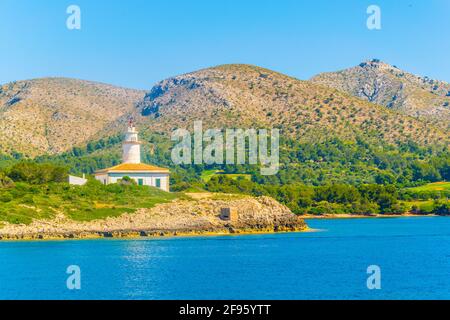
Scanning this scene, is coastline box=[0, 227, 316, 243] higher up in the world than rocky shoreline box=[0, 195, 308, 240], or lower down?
lower down

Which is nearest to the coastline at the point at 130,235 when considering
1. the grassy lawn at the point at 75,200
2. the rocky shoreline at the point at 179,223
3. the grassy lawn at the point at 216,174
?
the rocky shoreline at the point at 179,223

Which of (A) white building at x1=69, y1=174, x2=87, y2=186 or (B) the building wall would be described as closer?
(B) the building wall

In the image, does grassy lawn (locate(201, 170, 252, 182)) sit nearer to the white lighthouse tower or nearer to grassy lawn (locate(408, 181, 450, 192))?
grassy lawn (locate(408, 181, 450, 192))

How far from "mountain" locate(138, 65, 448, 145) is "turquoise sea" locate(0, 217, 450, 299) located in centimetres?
8667

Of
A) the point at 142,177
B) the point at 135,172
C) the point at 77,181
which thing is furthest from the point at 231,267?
the point at 77,181

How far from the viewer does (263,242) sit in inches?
2717

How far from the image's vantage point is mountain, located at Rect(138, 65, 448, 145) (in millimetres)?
162875

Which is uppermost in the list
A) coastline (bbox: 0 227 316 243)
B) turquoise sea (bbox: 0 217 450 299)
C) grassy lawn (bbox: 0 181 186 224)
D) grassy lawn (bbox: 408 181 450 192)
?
grassy lawn (bbox: 408 181 450 192)

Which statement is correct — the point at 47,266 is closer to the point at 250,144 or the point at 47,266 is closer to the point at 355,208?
the point at 355,208

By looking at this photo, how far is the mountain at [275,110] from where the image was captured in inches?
6412

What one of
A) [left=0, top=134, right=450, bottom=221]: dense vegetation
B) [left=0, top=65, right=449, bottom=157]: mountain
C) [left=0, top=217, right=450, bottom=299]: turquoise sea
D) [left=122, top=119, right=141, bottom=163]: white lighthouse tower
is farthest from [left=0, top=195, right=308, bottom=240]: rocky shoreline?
[left=0, top=65, right=449, bottom=157]: mountain

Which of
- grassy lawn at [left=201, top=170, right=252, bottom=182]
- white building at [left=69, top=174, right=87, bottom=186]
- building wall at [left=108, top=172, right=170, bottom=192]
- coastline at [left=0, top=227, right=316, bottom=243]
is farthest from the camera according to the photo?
grassy lawn at [left=201, top=170, right=252, bottom=182]

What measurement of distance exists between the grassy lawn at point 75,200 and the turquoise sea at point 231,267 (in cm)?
419
